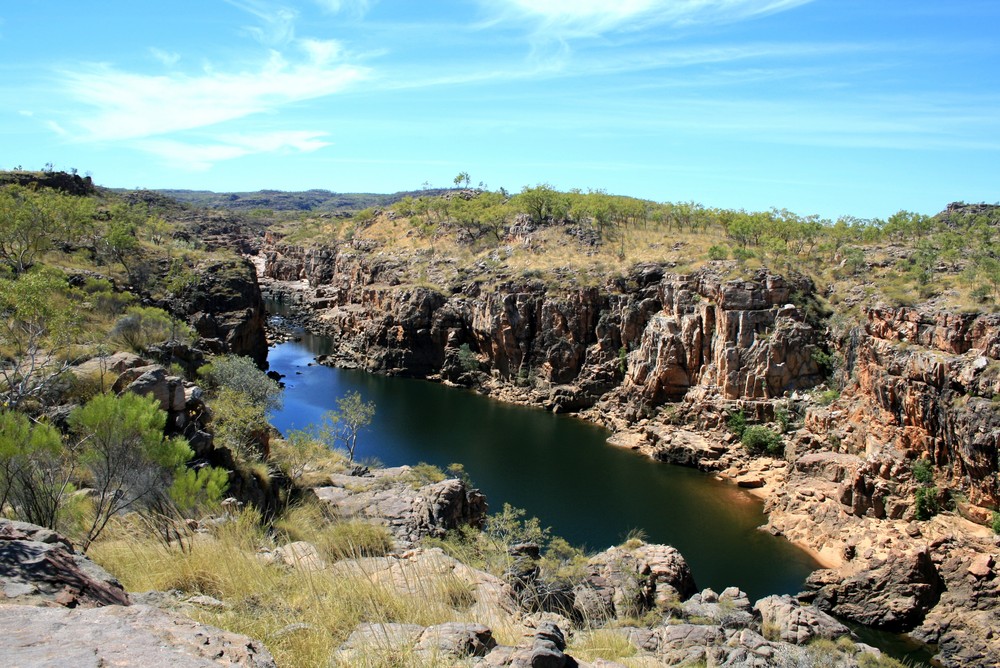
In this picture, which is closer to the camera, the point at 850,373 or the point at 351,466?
the point at 351,466

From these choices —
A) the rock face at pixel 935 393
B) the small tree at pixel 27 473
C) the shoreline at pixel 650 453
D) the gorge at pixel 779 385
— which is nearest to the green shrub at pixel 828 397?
the gorge at pixel 779 385

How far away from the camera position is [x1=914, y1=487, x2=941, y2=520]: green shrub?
32.7m

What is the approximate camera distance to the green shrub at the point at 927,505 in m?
32.7

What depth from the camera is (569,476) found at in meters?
43.2

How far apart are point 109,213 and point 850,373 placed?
61.5 m

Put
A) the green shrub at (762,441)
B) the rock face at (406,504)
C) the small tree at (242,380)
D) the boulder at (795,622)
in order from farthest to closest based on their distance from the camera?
1. the green shrub at (762,441)
2. the small tree at (242,380)
3. the rock face at (406,504)
4. the boulder at (795,622)

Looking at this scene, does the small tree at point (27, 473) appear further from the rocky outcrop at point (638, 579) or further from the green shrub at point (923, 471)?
the green shrub at point (923, 471)

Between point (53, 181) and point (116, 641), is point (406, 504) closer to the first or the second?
point (116, 641)

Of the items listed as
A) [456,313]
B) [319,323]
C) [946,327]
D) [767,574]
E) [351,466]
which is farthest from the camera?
[319,323]

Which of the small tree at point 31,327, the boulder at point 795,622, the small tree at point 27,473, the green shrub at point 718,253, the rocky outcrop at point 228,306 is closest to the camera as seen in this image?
the small tree at point 27,473

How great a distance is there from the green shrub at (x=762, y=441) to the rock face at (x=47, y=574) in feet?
143

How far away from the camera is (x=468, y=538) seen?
2450 centimetres

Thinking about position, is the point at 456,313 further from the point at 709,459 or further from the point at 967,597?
the point at 967,597

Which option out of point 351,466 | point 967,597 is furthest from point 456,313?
point 967,597
